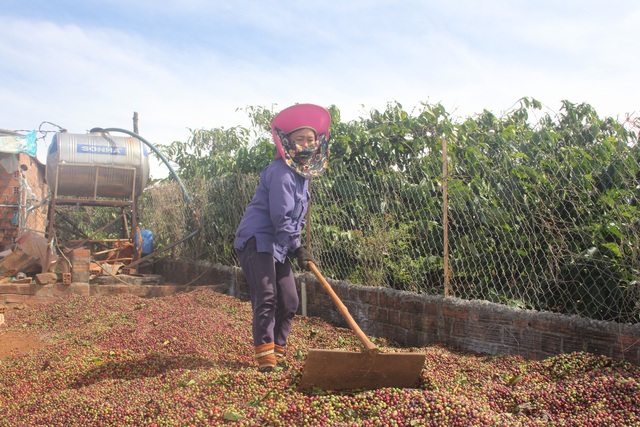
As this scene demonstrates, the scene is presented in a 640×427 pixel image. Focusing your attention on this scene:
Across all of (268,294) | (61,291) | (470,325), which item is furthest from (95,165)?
(470,325)

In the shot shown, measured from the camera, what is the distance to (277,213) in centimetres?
408

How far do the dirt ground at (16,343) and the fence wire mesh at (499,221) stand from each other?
293 centimetres

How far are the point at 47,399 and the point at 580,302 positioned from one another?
3478 mm

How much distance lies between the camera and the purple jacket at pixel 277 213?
4.10 meters

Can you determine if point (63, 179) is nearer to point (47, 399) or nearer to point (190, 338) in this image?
point (190, 338)

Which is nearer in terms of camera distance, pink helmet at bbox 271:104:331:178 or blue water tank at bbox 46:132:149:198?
pink helmet at bbox 271:104:331:178

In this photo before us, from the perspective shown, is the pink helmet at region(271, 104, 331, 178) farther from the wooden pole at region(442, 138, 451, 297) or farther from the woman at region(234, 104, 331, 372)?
the wooden pole at region(442, 138, 451, 297)

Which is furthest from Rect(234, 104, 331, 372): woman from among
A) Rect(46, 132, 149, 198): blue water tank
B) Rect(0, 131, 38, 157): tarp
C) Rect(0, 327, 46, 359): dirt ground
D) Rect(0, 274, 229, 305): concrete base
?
Rect(0, 131, 38, 157): tarp

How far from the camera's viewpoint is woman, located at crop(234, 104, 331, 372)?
13.5 ft

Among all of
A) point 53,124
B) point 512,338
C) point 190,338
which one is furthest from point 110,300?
point 53,124

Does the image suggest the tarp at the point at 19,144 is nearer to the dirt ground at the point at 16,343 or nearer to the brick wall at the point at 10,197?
the brick wall at the point at 10,197

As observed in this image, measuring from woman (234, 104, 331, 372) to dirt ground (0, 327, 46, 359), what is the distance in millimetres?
2427

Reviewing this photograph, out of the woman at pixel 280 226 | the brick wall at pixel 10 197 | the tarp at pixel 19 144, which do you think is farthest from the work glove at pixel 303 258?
the tarp at pixel 19 144

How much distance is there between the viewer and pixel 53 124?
12.2 metres
